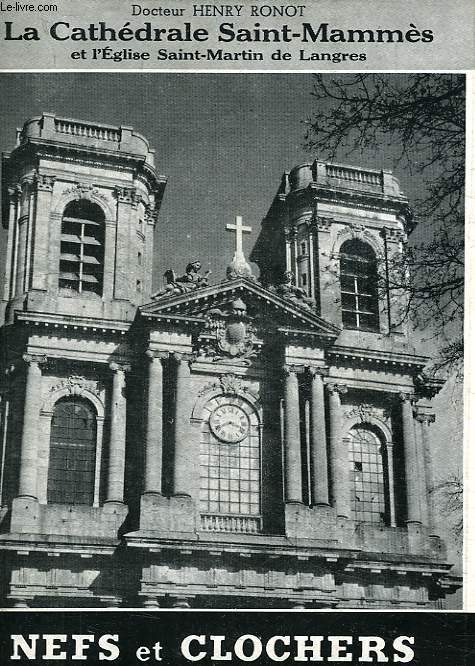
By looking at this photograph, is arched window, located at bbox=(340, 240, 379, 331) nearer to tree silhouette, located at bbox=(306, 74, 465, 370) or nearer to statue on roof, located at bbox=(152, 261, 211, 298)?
statue on roof, located at bbox=(152, 261, 211, 298)

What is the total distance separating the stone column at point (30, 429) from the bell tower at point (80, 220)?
3.51 ft

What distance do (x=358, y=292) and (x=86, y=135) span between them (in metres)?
5.94

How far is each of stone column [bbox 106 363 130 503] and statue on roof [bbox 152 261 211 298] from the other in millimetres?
1651

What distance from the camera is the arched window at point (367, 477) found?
22172 mm

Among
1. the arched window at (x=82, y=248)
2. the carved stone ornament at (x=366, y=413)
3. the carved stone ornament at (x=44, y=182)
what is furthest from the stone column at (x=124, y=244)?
the carved stone ornament at (x=366, y=413)

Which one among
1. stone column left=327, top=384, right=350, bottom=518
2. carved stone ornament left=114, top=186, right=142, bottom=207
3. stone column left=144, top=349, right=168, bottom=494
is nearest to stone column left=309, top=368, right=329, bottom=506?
stone column left=327, top=384, right=350, bottom=518

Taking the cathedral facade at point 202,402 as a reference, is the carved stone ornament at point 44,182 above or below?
above

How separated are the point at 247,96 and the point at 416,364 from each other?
639 cm

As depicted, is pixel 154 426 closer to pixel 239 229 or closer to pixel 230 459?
pixel 230 459

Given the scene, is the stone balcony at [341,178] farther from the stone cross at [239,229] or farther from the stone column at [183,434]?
the stone column at [183,434]

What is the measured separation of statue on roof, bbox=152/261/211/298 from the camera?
71.5 ft

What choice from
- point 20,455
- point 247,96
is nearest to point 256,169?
point 247,96

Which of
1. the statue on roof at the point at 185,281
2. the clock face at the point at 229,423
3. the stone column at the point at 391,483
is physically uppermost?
the statue on roof at the point at 185,281

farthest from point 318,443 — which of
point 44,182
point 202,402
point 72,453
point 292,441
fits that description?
point 44,182
